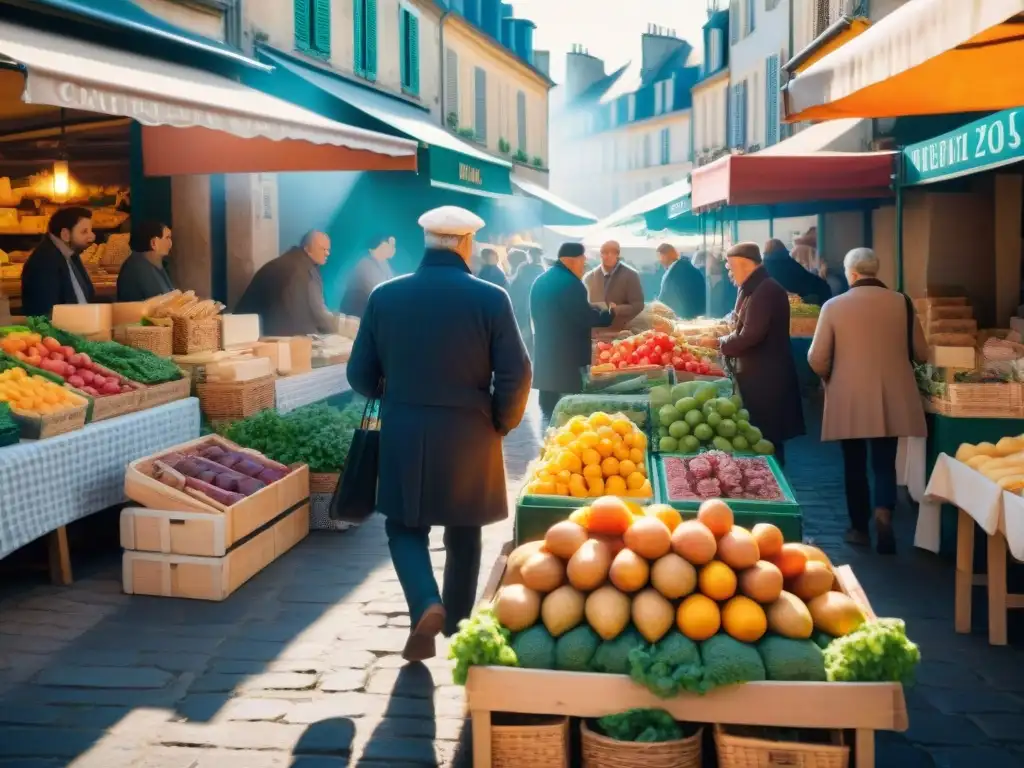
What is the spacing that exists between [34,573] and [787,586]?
15.1 ft

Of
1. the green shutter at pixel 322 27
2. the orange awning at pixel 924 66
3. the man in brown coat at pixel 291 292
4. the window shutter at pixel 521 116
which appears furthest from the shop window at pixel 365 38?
the orange awning at pixel 924 66

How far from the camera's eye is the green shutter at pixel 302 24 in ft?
48.4

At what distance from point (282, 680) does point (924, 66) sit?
385 centimetres

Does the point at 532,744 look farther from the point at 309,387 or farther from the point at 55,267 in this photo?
the point at 55,267

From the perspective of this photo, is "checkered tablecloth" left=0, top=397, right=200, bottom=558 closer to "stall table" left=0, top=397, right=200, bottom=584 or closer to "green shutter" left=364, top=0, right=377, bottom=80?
"stall table" left=0, top=397, right=200, bottom=584

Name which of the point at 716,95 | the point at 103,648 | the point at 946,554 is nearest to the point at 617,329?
the point at 946,554

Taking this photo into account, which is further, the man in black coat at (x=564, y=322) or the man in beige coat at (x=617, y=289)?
the man in beige coat at (x=617, y=289)

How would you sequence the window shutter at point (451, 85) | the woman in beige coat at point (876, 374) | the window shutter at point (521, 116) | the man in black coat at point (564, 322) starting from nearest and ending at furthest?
the woman in beige coat at point (876, 374) → the man in black coat at point (564, 322) → the window shutter at point (451, 85) → the window shutter at point (521, 116)

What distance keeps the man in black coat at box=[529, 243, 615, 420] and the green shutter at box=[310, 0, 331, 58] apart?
7.44 metres

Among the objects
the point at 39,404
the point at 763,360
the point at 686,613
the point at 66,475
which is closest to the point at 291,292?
the point at 39,404

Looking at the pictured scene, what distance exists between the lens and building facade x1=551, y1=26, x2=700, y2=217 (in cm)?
5200

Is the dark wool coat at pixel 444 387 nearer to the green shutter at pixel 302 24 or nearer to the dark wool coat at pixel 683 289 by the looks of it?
the dark wool coat at pixel 683 289

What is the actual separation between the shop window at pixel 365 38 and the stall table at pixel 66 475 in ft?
35.0

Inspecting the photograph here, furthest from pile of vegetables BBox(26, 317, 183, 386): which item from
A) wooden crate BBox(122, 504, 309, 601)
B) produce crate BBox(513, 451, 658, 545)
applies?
produce crate BBox(513, 451, 658, 545)
